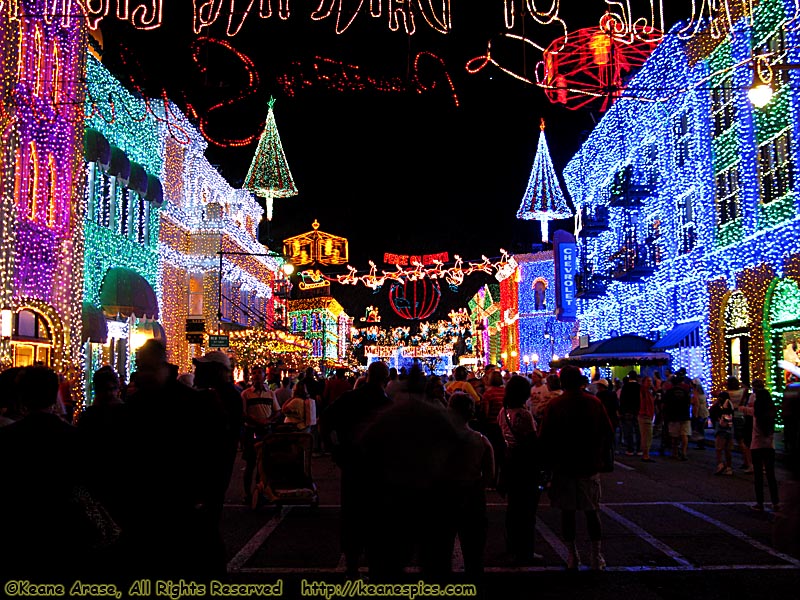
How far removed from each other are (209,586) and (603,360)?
2681 centimetres

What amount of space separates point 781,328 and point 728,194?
5.08 m

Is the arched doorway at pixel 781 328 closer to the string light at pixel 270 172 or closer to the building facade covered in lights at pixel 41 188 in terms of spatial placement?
the building facade covered in lights at pixel 41 188

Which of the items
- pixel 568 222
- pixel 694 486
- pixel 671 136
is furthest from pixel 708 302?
pixel 568 222

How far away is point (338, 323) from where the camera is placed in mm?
108250

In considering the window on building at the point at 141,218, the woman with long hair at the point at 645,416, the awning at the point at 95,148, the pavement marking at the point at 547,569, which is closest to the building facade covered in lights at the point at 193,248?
the window on building at the point at 141,218

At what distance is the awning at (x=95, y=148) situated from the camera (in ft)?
81.6

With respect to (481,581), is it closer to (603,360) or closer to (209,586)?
(209,586)

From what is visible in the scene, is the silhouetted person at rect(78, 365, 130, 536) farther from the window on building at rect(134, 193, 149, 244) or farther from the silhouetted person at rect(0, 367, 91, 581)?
the window on building at rect(134, 193, 149, 244)

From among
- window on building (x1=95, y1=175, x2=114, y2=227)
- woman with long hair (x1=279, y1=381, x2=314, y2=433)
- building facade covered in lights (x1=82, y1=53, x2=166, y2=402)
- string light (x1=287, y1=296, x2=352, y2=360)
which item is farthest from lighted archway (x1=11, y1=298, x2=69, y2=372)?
string light (x1=287, y1=296, x2=352, y2=360)

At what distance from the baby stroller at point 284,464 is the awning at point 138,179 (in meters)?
19.2

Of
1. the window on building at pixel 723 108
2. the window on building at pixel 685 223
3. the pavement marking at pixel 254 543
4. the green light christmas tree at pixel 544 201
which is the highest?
the green light christmas tree at pixel 544 201

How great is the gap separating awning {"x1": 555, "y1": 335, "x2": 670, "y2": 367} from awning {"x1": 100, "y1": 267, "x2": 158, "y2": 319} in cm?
1440

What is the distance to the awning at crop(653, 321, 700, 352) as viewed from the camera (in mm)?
29250

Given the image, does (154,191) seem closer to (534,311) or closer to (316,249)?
(316,249)
